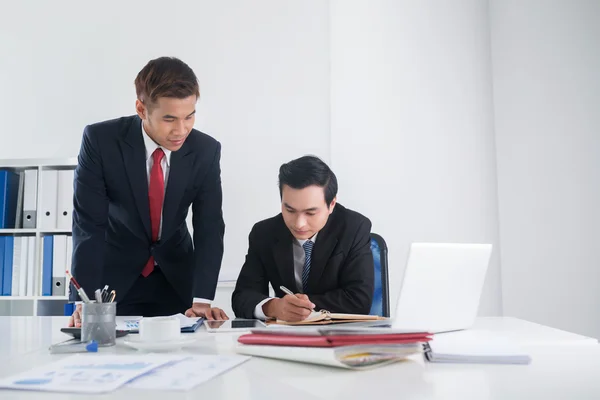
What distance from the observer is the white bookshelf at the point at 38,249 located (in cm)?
315

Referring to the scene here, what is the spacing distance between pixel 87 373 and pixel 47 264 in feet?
8.40

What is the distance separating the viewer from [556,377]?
0.85 metres

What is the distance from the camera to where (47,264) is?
316cm

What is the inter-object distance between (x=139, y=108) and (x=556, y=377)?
1554 millimetres

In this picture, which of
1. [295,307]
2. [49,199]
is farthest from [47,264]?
[295,307]

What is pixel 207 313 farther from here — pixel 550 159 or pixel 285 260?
pixel 550 159

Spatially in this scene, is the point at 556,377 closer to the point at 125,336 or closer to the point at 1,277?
the point at 125,336

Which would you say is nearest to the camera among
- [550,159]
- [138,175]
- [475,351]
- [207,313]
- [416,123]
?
[475,351]

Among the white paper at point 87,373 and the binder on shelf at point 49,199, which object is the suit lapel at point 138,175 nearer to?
the white paper at point 87,373

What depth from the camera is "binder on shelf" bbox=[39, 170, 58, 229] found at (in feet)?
10.4

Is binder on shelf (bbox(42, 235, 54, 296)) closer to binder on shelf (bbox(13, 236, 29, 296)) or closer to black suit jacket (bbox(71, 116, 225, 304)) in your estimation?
binder on shelf (bbox(13, 236, 29, 296))

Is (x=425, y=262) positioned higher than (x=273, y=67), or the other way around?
(x=273, y=67)

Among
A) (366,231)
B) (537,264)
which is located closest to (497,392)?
(366,231)

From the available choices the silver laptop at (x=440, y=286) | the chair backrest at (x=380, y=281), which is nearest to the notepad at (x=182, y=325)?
the silver laptop at (x=440, y=286)
